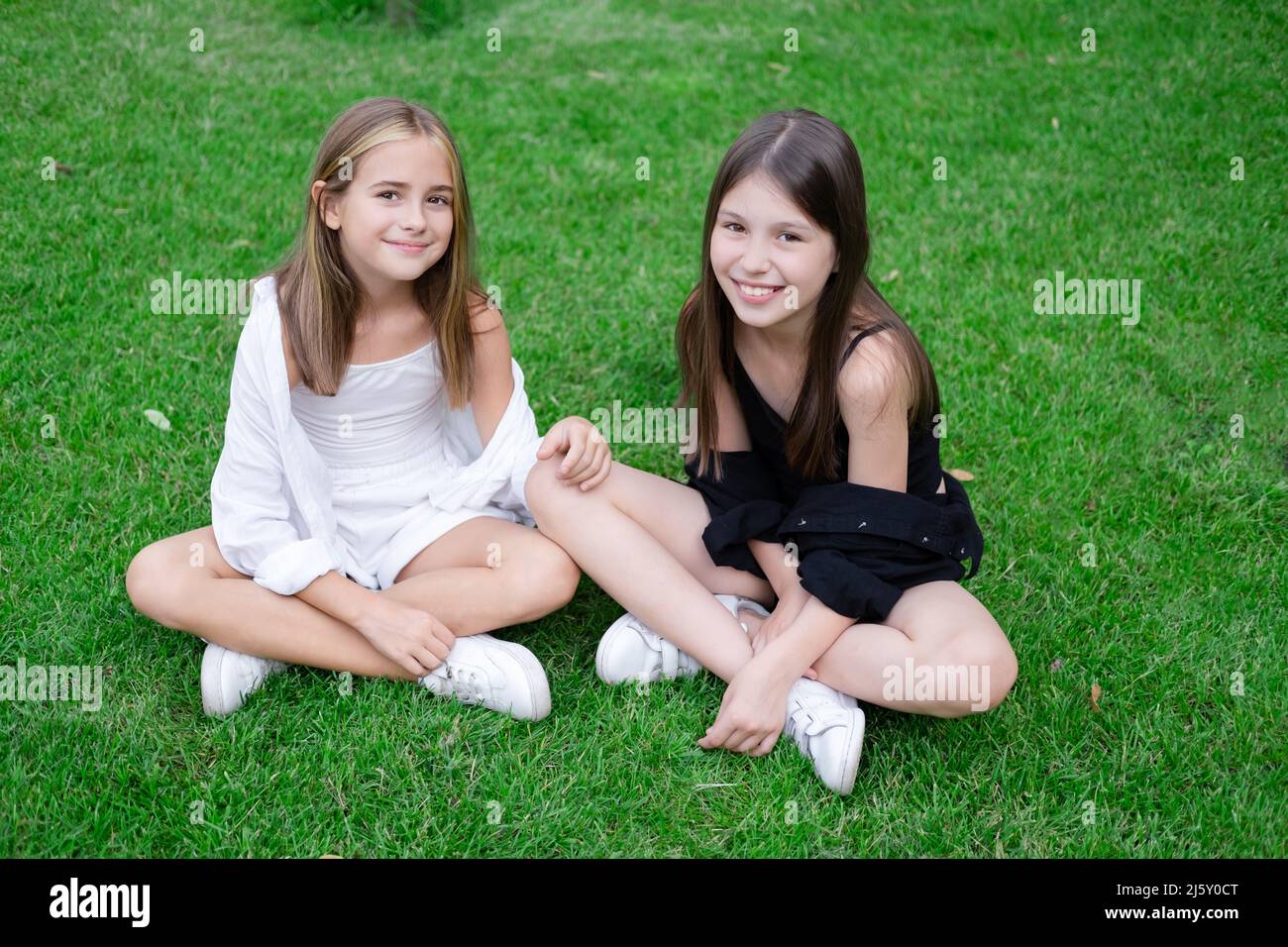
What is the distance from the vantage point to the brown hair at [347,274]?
2463 mm

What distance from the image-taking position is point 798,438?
2.54 m

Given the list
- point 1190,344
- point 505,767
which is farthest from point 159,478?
point 1190,344

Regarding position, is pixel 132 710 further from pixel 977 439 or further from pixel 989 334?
pixel 989 334

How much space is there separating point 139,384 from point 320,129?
1.91 metres

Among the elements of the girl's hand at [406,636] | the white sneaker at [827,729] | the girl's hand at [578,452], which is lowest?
the white sneaker at [827,729]

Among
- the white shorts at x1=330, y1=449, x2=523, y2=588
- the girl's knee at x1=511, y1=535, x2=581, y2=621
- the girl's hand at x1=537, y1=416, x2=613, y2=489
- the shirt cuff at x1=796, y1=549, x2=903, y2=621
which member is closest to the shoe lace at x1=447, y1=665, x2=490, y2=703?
the girl's knee at x1=511, y1=535, x2=581, y2=621

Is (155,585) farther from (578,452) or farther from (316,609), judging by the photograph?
(578,452)

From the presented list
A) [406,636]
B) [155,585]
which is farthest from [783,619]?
[155,585]

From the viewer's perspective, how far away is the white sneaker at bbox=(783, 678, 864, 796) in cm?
232

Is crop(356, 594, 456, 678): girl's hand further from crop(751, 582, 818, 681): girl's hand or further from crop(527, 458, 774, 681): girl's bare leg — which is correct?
crop(751, 582, 818, 681): girl's hand

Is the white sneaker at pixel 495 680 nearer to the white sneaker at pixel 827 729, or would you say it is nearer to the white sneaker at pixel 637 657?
the white sneaker at pixel 637 657

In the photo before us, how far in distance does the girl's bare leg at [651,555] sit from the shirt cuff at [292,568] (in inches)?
18.9

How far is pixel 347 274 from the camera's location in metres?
2.59

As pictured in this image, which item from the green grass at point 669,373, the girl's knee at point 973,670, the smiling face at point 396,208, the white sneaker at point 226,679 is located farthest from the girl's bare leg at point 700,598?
the white sneaker at point 226,679
